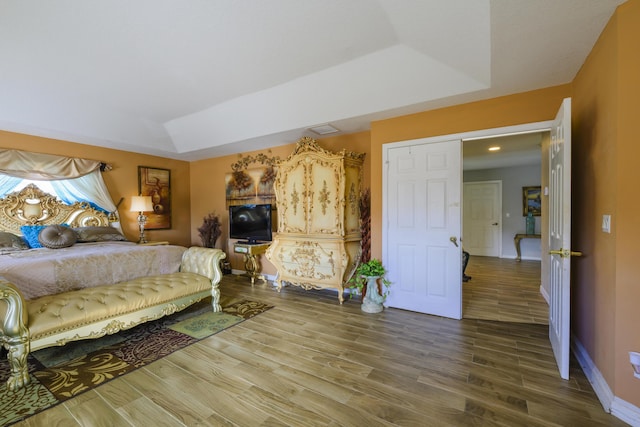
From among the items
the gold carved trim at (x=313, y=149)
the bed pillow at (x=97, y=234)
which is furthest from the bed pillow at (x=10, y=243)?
the gold carved trim at (x=313, y=149)

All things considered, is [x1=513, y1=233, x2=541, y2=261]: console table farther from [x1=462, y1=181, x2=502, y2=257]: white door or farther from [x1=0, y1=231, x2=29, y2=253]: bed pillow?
[x1=0, y1=231, x2=29, y2=253]: bed pillow

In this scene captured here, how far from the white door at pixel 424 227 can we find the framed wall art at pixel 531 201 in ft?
17.6

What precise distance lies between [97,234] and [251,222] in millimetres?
2380

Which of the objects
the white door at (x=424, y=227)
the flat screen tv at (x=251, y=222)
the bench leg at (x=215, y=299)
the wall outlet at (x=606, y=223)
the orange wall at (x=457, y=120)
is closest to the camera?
the wall outlet at (x=606, y=223)

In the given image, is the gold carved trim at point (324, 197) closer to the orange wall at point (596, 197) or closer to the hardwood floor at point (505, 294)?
the hardwood floor at point (505, 294)

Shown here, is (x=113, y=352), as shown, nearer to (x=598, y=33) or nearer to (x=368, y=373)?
(x=368, y=373)

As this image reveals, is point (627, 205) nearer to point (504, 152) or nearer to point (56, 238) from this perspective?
point (504, 152)

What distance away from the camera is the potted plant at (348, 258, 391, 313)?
341 cm

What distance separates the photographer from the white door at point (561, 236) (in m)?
1.91

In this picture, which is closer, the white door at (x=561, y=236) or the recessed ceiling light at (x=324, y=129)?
the white door at (x=561, y=236)

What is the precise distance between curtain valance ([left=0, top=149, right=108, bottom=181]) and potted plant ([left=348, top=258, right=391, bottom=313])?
4.91 metres

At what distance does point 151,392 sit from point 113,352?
0.90 metres

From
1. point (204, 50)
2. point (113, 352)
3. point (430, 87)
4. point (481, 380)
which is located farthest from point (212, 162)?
point (481, 380)

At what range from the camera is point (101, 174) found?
15.7ft
